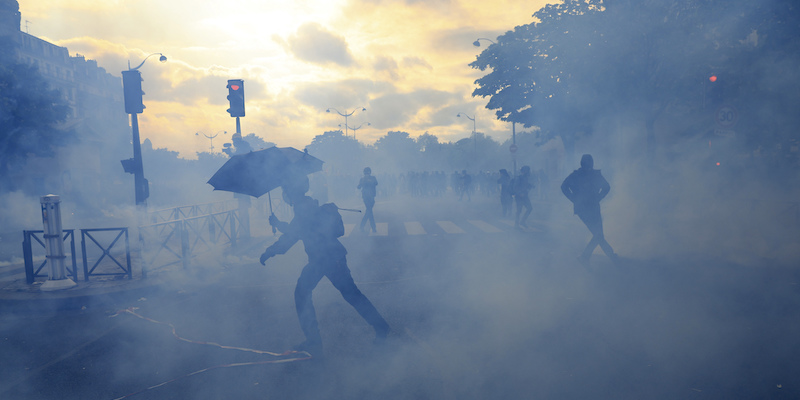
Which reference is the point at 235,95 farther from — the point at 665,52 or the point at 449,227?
the point at 665,52

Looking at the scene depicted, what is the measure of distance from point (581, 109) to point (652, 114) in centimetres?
443

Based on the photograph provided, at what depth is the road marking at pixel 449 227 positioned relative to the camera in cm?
1455

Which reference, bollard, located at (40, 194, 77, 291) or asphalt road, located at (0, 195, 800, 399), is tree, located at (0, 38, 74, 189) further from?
asphalt road, located at (0, 195, 800, 399)

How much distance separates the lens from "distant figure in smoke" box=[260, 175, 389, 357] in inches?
186

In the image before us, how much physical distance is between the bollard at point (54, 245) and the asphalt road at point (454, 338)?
2.80 feet

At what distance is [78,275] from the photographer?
8867 millimetres

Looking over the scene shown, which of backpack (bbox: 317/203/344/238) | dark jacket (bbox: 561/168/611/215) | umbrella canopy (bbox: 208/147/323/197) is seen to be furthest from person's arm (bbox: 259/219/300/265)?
dark jacket (bbox: 561/168/611/215)

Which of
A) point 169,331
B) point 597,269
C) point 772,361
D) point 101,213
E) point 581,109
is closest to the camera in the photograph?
Answer: point 772,361

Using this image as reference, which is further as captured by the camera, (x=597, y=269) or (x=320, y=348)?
(x=597, y=269)

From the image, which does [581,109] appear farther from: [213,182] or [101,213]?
[101,213]

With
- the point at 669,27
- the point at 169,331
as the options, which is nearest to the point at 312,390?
the point at 169,331

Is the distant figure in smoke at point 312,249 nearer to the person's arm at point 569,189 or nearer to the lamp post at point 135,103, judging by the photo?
the person's arm at point 569,189

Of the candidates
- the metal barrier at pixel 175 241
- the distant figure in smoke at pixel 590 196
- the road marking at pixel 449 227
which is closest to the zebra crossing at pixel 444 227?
the road marking at pixel 449 227

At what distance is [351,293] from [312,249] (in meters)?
0.55
